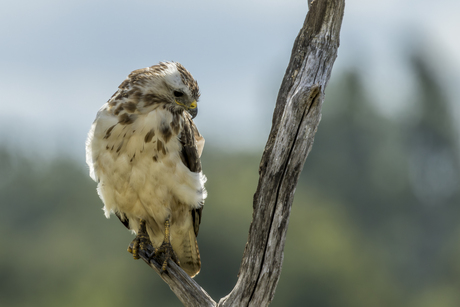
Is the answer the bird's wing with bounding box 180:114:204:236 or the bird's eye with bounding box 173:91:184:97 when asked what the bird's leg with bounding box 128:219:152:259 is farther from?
the bird's eye with bounding box 173:91:184:97

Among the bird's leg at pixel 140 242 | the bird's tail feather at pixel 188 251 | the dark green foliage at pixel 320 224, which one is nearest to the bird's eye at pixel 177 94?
the bird's leg at pixel 140 242

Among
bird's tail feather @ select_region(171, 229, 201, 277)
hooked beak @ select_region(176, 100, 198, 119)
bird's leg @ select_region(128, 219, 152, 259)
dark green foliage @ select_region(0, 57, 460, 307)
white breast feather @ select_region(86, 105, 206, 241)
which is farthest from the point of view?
dark green foliage @ select_region(0, 57, 460, 307)

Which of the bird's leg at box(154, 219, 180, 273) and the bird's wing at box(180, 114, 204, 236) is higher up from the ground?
the bird's wing at box(180, 114, 204, 236)

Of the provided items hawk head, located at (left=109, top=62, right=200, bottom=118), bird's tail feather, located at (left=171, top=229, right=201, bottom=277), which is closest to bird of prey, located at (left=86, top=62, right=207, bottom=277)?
hawk head, located at (left=109, top=62, right=200, bottom=118)

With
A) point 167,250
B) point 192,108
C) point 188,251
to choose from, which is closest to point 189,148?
point 192,108

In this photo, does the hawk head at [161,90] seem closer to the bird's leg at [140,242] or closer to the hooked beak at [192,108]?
the hooked beak at [192,108]

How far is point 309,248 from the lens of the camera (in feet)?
145

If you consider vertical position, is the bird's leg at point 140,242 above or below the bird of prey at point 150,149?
below

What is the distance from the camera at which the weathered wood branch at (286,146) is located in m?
5.23

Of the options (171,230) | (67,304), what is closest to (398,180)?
(67,304)

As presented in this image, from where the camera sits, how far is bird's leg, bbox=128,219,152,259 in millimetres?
6305

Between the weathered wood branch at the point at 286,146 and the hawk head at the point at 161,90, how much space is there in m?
0.98

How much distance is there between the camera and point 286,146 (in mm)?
5262

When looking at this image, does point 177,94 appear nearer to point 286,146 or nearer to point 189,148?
point 189,148
